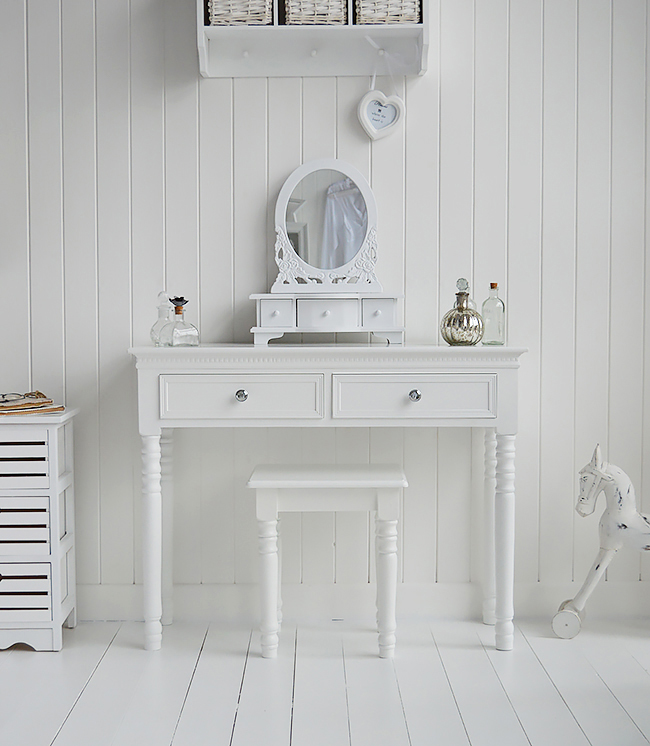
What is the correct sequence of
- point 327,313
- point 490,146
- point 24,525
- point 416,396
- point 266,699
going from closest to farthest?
point 266,699
point 416,396
point 24,525
point 327,313
point 490,146

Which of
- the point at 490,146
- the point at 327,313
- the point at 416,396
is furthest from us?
the point at 490,146

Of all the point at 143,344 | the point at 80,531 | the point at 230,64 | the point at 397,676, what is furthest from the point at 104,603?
the point at 230,64

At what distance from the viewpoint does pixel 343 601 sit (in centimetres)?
251

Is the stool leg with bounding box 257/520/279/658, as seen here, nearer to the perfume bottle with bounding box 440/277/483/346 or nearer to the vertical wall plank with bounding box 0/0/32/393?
the perfume bottle with bounding box 440/277/483/346

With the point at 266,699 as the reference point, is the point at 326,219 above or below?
above

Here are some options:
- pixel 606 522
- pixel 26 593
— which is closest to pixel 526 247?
pixel 606 522

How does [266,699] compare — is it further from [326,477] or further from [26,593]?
[26,593]

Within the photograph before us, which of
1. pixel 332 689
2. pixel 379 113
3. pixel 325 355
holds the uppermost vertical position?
pixel 379 113

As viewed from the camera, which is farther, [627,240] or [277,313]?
[627,240]

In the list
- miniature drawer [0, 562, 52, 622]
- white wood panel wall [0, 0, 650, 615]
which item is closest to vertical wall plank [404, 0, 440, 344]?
white wood panel wall [0, 0, 650, 615]

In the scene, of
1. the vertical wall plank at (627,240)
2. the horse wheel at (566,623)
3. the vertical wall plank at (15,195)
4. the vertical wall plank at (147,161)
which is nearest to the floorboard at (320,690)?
the horse wheel at (566,623)

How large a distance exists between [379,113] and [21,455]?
1.55 m

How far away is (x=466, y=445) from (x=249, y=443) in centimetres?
73

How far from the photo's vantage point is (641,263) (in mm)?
2492
